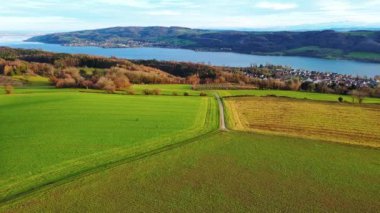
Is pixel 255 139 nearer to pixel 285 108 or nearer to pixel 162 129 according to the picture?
pixel 162 129

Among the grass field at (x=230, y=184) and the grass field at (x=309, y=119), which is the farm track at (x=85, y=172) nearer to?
the grass field at (x=230, y=184)

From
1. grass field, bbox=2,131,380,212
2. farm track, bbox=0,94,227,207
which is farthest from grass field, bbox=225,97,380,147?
farm track, bbox=0,94,227,207

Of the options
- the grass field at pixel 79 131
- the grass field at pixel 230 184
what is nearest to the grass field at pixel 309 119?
the grass field at pixel 79 131

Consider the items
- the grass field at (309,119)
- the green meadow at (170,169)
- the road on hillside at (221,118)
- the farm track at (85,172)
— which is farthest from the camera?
the road on hillside at (221,118)

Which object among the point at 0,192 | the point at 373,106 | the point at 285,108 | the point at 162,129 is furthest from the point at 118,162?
the point at 373,106

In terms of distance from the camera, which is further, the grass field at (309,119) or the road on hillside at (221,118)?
the road on hillside at (221,118)

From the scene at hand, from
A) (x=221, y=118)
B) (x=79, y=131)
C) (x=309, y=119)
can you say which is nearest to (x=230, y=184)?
(x=79, y=131)
